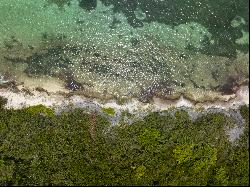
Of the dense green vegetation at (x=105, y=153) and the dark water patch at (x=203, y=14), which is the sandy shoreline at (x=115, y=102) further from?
the dark water patch at (x=203, y=14)

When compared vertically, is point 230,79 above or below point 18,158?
above

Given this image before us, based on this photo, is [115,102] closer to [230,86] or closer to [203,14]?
[230,86]

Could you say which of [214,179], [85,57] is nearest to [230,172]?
[214,179]

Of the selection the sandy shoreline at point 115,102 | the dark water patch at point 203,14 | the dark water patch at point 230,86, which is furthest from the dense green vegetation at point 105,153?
the dark water patch at point 203,14

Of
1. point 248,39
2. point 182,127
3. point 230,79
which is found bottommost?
point 182,127

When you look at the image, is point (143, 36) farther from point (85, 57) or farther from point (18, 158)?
point (18, 158)

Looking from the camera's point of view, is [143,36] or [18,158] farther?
[143,36]
